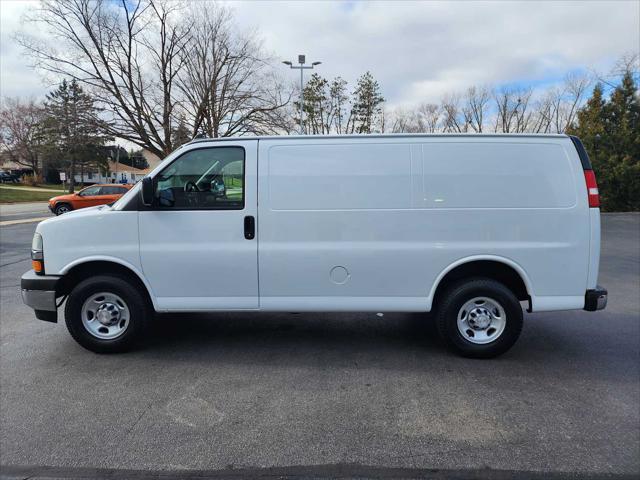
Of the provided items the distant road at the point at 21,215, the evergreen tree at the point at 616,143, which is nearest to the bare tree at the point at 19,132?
the distant road at the point at 21,215

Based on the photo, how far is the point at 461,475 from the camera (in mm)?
2602

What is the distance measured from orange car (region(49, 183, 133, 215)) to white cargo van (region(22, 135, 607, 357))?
19880mm

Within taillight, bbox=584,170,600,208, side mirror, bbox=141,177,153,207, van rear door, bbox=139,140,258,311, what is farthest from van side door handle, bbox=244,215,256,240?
taillight, bbox=584,170,600,208

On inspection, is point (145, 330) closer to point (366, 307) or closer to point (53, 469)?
point (53, 469)

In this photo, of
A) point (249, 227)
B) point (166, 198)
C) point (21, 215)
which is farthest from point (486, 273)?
point (21, 215)

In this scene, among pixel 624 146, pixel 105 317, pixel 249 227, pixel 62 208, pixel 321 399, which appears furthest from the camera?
pixel 62 208

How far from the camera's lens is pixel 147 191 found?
406 centimetres

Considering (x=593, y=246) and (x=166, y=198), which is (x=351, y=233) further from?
(x=593, y=246)

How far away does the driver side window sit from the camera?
4.20 metres

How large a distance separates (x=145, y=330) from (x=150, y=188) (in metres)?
1.44

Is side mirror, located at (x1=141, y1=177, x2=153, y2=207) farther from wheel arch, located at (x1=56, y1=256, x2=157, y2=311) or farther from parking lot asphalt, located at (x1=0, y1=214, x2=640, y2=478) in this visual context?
parking lot asphalt, located at (x1=0, y1=214, x2=640, y2=478)

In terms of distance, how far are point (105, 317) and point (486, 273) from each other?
384 cm

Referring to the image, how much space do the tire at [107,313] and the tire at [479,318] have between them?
2.97 meters

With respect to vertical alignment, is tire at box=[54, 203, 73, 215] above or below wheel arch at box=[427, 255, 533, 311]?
below
